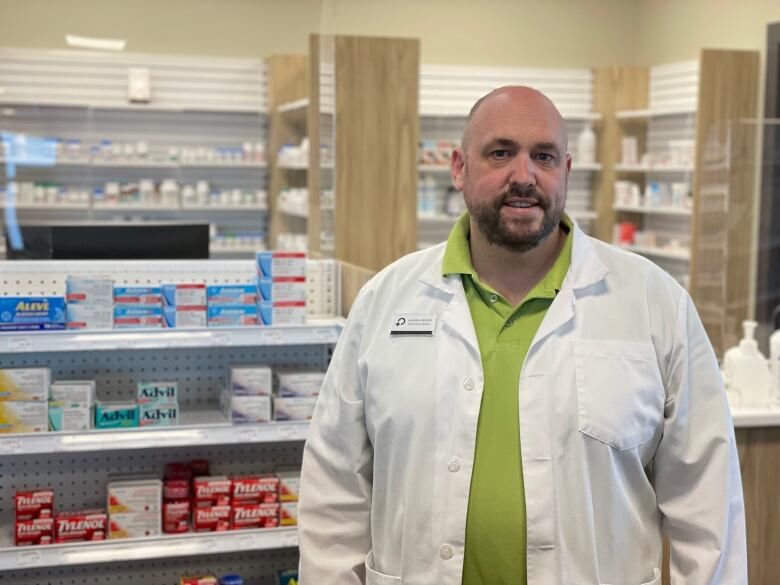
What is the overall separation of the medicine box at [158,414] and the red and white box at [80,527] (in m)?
0.39

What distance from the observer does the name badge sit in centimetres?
207

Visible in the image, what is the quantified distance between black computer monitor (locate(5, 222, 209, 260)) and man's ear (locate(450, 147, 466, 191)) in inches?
95.1

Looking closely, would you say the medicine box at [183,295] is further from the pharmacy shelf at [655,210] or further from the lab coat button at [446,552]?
the pharmacy shelf at [655,210]

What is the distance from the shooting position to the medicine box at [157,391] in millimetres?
3789

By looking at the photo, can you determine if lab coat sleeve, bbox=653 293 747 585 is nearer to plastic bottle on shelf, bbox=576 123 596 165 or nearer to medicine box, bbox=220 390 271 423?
medicine box, bbox=220 390 271 423

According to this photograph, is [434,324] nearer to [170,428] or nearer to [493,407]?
[493,407]

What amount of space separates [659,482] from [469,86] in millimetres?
7181

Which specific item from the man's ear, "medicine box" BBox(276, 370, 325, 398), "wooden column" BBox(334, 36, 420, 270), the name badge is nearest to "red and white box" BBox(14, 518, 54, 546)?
"medicine box" BBox(276, 370, 325, 398)

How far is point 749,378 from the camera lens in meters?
3.89

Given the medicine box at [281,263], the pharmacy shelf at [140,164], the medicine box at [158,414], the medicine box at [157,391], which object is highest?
the pharmacy shelf at [140,164]

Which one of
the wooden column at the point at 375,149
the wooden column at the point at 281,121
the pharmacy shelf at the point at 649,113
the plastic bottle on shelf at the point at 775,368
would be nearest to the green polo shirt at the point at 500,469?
the plastic bottle on shelf at the point at 775,368

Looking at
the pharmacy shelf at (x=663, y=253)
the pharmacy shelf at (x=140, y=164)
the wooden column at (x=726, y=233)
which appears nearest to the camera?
the wooden column at (x=726, y=233)

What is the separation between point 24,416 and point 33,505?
0.35 m

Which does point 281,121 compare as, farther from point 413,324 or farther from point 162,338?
point 413,324
